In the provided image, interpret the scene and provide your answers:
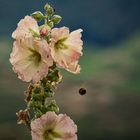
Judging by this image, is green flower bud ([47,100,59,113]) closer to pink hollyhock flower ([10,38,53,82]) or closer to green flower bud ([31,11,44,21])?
pink hollyhock flower ([10,38,53,82])

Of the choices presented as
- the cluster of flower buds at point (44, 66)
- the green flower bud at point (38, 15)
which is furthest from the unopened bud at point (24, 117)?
the green flower bud at point (38, 15)

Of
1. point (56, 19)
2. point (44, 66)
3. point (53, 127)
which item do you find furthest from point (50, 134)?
point (56, 19)

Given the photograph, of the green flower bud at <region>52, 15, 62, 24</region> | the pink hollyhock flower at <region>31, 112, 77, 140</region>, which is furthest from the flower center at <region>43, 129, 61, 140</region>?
the green flower bud at <region>52, 15, 62, 24</region>

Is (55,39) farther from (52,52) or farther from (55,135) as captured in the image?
(55,135)

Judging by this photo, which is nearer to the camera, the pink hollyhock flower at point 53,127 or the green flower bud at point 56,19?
the pink hollyhock flower at point 53,127

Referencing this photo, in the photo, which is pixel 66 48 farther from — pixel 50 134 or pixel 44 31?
pixel 50 134

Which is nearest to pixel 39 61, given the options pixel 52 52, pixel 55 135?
pixel 52 52

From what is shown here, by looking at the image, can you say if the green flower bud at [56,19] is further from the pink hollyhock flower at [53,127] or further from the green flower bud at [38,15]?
the pink hollyhock flower at [53,127]
